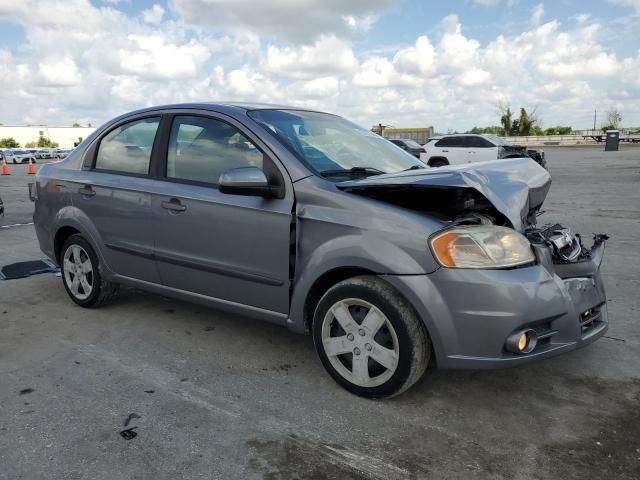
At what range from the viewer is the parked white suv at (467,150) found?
20.0 metres

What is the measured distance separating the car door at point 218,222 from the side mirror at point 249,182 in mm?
59

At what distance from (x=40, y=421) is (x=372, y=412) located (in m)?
1.68

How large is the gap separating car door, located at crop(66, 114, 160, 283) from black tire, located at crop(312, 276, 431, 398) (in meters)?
1.62

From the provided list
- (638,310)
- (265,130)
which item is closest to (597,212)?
(638,310)

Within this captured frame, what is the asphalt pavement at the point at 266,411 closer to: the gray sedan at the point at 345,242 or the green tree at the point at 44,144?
the gray sedan at the point at 345,242

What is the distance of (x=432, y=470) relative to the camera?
236 centimetres

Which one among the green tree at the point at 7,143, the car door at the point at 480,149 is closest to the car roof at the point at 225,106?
the car door at the point at 480,149

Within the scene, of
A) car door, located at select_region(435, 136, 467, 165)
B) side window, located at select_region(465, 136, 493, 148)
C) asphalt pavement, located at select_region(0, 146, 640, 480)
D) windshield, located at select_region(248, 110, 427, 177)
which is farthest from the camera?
car door, located at select_region(435, 136, 467, 165)

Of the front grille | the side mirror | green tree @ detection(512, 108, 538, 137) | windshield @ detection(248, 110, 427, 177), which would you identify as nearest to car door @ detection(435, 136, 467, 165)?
windshield @ detection(248, 110, 427, 177)

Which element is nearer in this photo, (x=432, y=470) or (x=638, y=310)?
(x=432, y=470)

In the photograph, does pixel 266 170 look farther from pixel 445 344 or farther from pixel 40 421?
pixel 40 421

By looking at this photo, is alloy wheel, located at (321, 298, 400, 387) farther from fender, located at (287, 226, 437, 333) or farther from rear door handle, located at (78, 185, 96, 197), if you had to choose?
rear door handle, located at (78, 185, 96, 197)

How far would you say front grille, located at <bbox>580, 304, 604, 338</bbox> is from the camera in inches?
115

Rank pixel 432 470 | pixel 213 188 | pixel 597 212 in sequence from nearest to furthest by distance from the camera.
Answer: pixel 432 470, pixel 213 188, pixel 597 212
